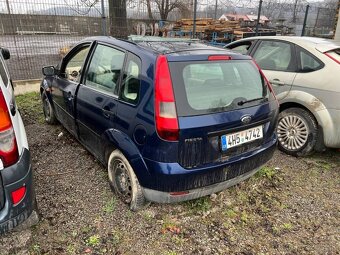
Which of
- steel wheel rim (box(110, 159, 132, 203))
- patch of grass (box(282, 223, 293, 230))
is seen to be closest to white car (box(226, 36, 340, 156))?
patch of grass (box(282, 223, 293, 230))

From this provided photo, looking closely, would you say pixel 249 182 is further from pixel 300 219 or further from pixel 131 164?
pixel 131 164

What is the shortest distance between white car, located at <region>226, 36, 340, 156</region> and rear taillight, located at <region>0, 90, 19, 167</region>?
3560mm

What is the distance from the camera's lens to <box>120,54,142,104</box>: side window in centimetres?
266

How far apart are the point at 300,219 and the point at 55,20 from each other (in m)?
7.29

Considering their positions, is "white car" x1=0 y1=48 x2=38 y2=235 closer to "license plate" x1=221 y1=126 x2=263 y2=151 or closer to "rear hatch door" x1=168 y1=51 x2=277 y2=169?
"rear hatch door" x1=168 y1=51 x2=277 y2=169

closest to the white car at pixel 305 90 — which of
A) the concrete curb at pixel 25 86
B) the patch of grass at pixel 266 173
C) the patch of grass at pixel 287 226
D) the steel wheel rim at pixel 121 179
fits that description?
the patch of grass at pixel 266 173

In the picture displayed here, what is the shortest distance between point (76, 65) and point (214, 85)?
2159mm

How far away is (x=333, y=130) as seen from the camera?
12.6 feet

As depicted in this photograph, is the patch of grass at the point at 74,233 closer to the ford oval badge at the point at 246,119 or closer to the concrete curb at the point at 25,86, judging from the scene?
the ford oval badge at the point at 246,119

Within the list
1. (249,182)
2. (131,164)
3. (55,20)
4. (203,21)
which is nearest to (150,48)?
(131,164)

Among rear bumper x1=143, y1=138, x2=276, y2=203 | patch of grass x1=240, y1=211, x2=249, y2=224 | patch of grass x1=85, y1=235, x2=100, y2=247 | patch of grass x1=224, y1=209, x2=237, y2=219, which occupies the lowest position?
patch of grass x1=240, y1=211, x2=249, y2=224

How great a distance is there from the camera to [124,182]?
302cm

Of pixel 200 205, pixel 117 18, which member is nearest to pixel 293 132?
pixel 200 205

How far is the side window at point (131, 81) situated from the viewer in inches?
105
